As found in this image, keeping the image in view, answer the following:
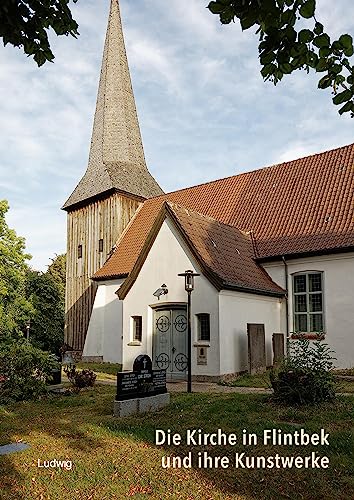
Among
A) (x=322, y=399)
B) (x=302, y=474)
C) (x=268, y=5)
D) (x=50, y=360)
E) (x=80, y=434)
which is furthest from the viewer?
(x=50, y=360)

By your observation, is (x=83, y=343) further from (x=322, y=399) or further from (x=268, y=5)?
(x=268, y=5)

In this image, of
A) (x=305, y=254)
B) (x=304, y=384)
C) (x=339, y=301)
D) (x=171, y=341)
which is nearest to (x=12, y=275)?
(x=171, y=341)

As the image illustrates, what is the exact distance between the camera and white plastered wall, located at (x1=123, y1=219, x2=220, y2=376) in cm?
1503

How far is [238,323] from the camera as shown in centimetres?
1558

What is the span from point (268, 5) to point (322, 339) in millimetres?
15067

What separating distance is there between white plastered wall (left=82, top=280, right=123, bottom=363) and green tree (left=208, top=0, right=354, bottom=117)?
64.2ft

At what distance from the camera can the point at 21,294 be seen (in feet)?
80.7

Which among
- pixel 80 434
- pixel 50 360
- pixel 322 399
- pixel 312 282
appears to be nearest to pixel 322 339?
pixel 312 282

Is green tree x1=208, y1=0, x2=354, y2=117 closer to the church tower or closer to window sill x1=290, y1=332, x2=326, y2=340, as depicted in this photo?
window sill x1=290, y1=332, x2=326, y2=340

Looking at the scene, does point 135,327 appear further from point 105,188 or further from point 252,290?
point 105,188

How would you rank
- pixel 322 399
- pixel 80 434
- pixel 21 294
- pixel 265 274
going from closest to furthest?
pixel 80 434
pixel 322 399
pixel 265 274
pixel 21 294

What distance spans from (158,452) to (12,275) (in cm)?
1836

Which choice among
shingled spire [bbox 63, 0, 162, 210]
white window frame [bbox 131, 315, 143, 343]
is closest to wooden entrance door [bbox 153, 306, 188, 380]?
white window frame [bbox 131, 315, 143, 343]

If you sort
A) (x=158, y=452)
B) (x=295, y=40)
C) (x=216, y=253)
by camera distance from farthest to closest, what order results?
(x=216, y=253)
(x=158, y=452)
(x=295, y=40)
